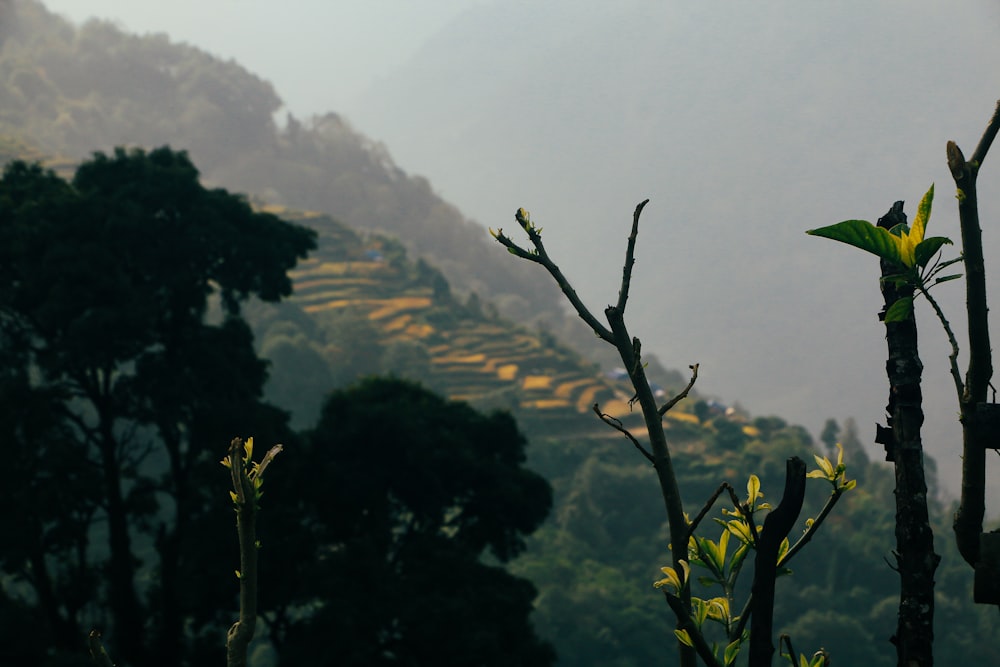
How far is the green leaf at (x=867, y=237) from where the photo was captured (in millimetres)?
1735

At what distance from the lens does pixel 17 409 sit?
50.0 feet

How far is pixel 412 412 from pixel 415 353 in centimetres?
4514

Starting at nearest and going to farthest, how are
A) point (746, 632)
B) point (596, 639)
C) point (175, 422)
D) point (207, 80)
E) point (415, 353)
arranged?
point (746, 632), point (175, 422), point (596, 639), point (415, 353), point (207, 80)

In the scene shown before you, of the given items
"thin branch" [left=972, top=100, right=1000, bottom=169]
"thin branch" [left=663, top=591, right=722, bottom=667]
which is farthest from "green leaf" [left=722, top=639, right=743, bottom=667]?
"thin branch" [left=972, top=100, right=1000, bottom=169]

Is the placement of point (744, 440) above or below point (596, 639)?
above

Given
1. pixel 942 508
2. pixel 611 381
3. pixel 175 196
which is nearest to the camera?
pixel 175 196

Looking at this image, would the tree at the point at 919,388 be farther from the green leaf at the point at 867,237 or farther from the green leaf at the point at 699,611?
the green leaf at the point at 699,611

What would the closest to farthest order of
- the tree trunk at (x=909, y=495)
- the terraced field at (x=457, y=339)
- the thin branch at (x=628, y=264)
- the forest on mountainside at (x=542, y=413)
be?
1. the tree trunk at (x=909, y=495)
2. the thin branch at (x=628, y=264)
3. the forest on mountainside at (x=542, y=413)
4. the terraced field at (x=457, y=339)

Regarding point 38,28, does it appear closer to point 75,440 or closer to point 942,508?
point 942,508

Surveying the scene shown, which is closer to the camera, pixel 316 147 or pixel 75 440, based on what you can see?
pixel 75 440

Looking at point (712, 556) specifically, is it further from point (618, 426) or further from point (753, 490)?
point (618, 426)

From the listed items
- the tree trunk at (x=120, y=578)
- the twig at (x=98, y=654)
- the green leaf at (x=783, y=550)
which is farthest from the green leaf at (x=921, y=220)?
the tree trunk at (x=120, y=578)

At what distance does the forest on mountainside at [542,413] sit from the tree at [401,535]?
110 centimetres

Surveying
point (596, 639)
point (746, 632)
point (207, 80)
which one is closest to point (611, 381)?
point (596, 639)
